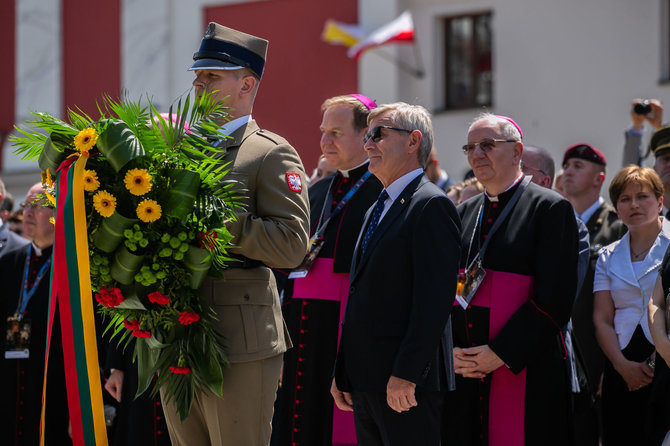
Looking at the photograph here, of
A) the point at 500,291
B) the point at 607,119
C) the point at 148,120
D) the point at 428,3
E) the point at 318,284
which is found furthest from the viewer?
the point at 428,3

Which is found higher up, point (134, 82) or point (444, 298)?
point (134, 82)

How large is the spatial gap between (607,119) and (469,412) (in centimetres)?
1064

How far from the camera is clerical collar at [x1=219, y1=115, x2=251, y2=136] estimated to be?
384cm

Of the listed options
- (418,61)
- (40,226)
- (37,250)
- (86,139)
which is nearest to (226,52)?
(86,139)

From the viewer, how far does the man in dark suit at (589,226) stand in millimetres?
Answer: 6148

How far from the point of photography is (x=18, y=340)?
259 inches

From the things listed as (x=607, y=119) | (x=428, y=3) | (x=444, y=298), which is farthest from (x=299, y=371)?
(x=428, y=3)

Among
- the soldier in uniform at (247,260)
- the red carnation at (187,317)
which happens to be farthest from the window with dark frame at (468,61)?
the red carnation at (187,317)

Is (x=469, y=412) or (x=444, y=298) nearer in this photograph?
(x=444, y=298)

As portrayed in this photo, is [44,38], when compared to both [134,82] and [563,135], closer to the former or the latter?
[134,82]

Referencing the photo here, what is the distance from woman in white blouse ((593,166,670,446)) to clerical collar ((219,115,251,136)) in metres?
2.68

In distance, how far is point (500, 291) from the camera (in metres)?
4.74

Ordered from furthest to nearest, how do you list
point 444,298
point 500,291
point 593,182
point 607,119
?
point 607,119
point 593,182
point 500,291
point 444,298

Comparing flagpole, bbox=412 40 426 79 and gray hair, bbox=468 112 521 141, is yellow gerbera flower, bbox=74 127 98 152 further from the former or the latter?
flagpole, bbox=412 40 426 79
